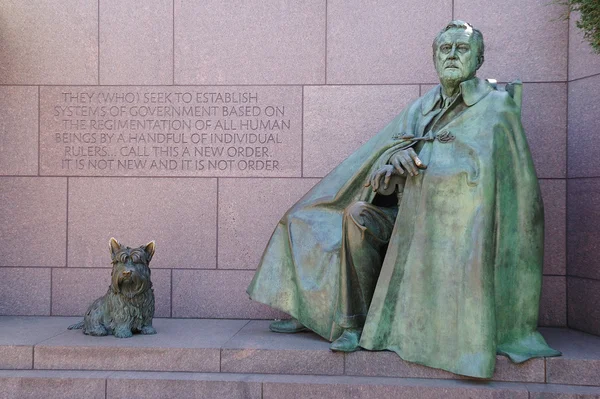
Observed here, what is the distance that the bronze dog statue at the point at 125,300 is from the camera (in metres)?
5.53

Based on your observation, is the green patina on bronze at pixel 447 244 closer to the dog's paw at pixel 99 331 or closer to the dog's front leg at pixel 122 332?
the dog's front leg at pixel 122 332

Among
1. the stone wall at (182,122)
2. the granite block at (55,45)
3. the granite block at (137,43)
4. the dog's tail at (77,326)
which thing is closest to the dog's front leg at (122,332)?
the dog's tail at (77,326)

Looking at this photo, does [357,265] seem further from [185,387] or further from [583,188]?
[583,188]

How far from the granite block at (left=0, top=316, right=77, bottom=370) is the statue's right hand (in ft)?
10.0

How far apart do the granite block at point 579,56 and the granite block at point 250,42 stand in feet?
7.59

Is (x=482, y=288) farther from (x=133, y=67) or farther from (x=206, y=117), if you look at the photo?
(x=133, y=67)

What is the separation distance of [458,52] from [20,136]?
4349mm

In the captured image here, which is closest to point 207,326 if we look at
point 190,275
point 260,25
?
point 190,275

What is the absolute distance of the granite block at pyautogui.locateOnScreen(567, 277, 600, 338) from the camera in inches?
241

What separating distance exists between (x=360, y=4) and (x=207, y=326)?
11.1 feet

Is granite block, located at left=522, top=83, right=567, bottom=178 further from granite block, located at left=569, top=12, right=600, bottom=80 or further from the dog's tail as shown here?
the dog's tail

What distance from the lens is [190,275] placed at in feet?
22.8

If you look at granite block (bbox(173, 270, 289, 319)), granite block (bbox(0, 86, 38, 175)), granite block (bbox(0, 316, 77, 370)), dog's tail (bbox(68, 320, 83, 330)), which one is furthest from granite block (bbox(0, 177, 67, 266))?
granite block (bbox(173, 270, 289, 319))

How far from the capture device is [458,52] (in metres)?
5.29
